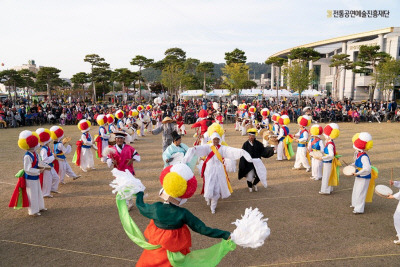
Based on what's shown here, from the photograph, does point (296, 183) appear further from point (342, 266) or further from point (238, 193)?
point (342, 266)

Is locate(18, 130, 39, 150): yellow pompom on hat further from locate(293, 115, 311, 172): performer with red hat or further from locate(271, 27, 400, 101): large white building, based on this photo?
locate(271, 27, 400, 101): large white building

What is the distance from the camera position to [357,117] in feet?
71.3

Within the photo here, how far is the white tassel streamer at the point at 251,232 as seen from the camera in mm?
2480

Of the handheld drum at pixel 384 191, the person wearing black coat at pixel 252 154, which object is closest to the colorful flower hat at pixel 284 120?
the person wearing black coat at pixel 252 154

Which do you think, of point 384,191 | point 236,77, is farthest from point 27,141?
point 236,77

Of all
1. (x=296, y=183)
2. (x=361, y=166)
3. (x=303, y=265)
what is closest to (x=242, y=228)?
(x=303, y=265)

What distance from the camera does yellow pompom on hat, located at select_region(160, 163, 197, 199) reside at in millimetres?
2760

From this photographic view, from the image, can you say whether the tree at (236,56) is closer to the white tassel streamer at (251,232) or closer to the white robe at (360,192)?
the white robe at (360,192)

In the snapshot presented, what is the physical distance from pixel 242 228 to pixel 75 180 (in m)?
7.21

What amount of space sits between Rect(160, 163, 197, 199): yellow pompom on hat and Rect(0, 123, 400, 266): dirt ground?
79.2 inches

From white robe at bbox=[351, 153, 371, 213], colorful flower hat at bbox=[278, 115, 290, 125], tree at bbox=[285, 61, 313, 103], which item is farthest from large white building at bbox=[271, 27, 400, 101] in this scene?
white robe at bbox=[351, 153, 371, 213]

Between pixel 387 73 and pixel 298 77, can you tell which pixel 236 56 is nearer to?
pixel 298 77

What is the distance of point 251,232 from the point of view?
8.24 feet

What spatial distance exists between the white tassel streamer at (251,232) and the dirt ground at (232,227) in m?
1.89
